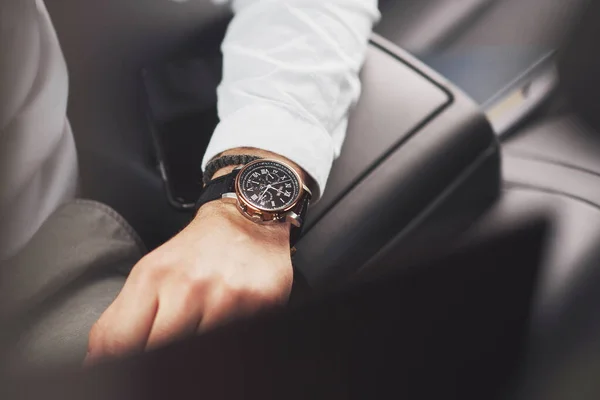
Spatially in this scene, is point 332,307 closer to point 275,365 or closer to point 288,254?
point 275,365

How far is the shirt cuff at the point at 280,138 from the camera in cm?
68

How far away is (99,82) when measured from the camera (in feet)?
2.61

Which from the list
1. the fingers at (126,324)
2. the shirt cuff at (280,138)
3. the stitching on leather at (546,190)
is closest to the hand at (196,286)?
the fingers at (126,324)

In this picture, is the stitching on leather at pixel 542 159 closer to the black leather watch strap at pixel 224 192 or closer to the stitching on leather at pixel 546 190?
the stitching on leather at pixel 546 190

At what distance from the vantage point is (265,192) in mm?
619

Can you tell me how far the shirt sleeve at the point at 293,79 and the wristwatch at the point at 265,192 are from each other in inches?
1.6

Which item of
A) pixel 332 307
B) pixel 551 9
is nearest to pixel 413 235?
pixel 332 307

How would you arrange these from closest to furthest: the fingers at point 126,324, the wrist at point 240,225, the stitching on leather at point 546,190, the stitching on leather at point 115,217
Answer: the fingers at point 126,324 → the wrist at point 240,225 → the stitching on leather at point 115,217 → the stitching on leather at point 546,190

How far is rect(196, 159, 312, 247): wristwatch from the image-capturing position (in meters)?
0.61

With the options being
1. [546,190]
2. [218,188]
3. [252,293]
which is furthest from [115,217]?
[546,190]

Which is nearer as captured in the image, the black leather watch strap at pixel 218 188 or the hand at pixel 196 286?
the hand at pixel 196 286

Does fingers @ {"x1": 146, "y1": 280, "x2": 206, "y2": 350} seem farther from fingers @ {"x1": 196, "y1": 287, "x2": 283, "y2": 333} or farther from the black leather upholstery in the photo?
the black leather upholstery

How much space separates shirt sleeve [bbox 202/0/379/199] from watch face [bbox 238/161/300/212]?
0.13 feet

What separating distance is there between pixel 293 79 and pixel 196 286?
311 millimetres
